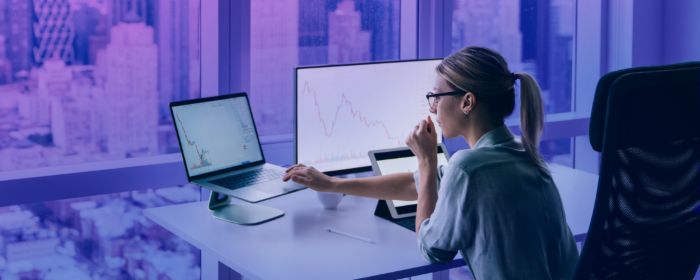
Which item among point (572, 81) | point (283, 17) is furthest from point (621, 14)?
point (283, 17)

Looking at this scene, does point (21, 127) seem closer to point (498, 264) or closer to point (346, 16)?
point (346, 16)

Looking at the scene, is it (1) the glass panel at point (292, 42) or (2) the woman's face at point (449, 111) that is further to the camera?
(1) the glass panel at point (292, 42)

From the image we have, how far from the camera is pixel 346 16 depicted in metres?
3.48

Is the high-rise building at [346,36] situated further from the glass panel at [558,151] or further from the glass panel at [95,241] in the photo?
the glass panel at [558,151]

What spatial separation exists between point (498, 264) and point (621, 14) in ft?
7.76

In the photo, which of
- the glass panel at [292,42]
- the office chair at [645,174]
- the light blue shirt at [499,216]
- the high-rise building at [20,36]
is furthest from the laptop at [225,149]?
the office chair at [645,174]

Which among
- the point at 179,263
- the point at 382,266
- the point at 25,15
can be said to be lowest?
the point at 179,263

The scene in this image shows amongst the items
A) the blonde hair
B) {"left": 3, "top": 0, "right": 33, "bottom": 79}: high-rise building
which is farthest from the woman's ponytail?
{"left": 3, "top": 0, "right": 33, "bottom": 79}: high-rise building

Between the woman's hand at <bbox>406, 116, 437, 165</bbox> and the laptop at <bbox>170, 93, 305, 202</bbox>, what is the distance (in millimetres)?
477

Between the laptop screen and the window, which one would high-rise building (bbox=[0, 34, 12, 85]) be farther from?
the window

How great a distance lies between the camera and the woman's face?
7.25 ft

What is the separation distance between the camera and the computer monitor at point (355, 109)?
2848mm

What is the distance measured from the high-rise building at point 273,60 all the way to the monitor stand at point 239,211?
55 centimetres

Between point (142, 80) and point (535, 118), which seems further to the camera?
point (142, 80)
